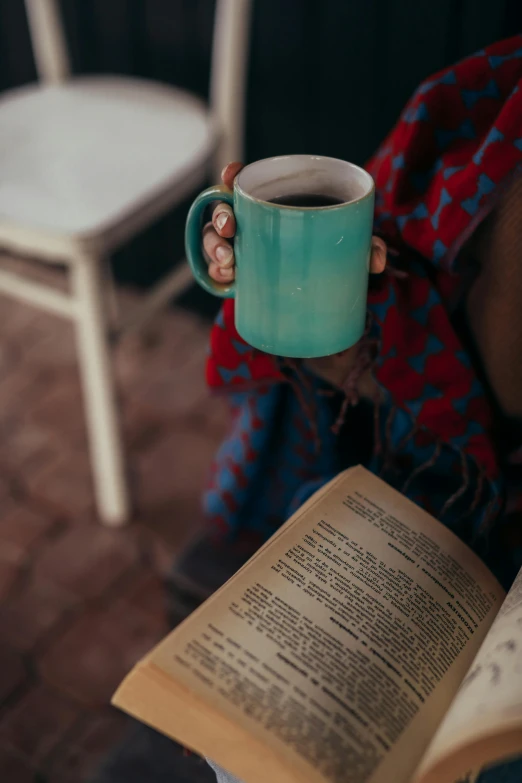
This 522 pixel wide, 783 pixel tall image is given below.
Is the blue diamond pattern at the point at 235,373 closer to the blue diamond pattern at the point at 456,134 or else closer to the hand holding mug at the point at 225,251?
the hand holding mug at the point at 225,251

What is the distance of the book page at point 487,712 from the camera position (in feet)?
1.25

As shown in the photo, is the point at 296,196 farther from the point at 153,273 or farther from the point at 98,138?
the point at 153,273

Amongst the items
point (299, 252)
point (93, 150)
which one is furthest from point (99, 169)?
point (299, 252)

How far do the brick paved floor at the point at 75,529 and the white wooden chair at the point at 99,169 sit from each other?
0.26 ft

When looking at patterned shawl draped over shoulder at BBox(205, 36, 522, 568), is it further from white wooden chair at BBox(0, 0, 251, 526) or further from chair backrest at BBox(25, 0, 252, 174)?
chair backrest at BBox(25, 0, 252, 174)

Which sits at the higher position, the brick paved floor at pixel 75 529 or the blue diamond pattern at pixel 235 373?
the blue diamond pattern at pixel 235 373

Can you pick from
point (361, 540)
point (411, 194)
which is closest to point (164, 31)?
point (411, 194)

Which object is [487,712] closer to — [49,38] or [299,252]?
[299,252]

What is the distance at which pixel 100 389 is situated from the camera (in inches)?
44.2

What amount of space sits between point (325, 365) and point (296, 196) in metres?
0.18

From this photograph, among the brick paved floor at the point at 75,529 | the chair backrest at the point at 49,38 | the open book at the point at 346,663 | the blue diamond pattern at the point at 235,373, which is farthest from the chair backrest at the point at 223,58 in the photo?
the open book at the point at 346,663

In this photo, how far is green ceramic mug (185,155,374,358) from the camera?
0.50 metres

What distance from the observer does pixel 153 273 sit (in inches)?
69.7

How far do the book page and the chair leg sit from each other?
2.44ft
